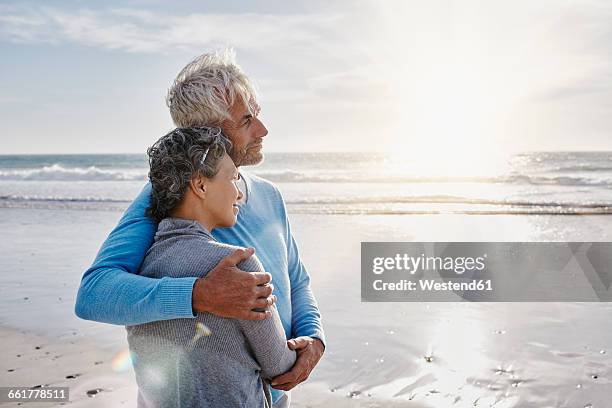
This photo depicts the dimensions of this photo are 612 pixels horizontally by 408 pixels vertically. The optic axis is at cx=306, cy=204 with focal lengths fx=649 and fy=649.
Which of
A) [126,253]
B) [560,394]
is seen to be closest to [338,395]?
[560,394]

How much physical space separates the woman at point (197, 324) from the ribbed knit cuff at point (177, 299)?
4cm

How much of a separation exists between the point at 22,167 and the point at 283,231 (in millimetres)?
35320

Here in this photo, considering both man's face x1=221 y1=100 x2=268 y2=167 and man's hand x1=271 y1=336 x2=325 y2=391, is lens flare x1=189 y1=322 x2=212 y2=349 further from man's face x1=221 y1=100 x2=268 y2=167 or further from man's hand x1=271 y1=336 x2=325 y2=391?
man's face x1=221 y1=100 x2=268 y2=167

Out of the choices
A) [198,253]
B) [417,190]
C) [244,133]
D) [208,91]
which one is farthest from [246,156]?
[417,190]

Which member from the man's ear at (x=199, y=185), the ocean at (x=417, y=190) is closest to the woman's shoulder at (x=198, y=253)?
the man's ear at (x=199, y=185)

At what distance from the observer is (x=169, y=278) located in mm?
1405

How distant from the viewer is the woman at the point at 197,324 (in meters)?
1.41

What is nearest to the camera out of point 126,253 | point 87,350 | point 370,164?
point 126,253

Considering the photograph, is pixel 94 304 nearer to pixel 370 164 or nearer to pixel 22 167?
pixel 370 164

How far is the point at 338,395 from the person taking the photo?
3.48 meters

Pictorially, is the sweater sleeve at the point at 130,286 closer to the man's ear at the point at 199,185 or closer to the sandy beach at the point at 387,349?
the man's ear at the point at 199,185

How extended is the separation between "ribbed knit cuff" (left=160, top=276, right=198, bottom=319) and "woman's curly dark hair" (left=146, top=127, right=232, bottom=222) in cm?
24

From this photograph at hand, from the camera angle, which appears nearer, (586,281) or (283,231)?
(283,231)

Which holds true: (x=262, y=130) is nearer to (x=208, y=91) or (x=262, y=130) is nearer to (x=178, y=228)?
(x=208, y=91)
